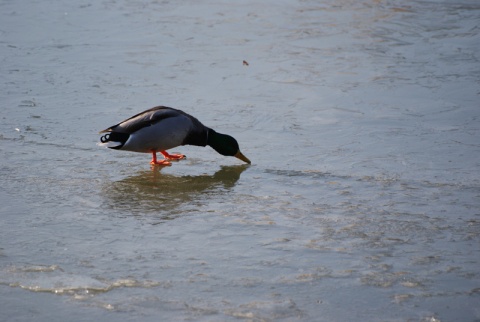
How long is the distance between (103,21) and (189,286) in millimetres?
7270

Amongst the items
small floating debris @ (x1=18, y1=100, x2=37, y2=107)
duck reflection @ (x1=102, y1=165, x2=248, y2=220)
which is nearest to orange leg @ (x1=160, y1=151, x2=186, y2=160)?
duck reflection @ (x1=102, y1=165, x2=248, y2=220)

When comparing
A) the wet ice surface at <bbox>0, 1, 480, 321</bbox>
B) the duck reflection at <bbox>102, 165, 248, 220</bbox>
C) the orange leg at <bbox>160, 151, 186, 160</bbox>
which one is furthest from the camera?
the orange leg at <bbox>160, 151, 186, 160</bbox>

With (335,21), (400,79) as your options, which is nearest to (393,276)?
(400,79)

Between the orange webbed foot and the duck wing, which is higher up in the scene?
the duck wing

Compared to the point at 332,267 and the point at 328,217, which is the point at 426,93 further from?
the point at 332,267

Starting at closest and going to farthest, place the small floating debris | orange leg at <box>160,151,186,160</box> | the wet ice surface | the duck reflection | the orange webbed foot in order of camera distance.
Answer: the wet ice surface → the duck reflection → the orange webbed foot → orange leg at <box>160,151,186,160</box> → the small floating debris

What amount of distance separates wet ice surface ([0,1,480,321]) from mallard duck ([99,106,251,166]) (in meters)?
0.19

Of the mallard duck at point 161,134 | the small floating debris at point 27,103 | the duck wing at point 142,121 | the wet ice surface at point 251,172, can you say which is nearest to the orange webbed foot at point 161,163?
the mallard duck at point 161,134

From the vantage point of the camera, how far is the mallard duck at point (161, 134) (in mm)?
5832

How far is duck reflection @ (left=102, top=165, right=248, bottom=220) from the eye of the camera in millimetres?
5008

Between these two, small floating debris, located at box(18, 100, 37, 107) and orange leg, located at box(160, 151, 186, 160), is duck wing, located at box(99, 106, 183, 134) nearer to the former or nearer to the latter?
orange leg, located at box(160, 151, 186, 160)

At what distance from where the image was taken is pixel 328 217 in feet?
15.8

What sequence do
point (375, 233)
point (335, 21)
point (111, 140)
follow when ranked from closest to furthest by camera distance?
point (375, 233) < point (111, 140) < point (335, 21)

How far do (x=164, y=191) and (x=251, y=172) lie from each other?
70 centimetres
